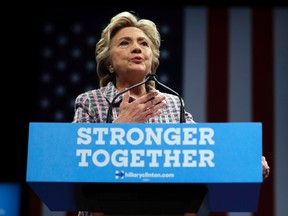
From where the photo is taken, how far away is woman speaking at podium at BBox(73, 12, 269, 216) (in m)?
2.07

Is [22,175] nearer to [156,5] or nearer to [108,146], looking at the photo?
[156,5]

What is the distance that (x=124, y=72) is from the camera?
218 centimetres

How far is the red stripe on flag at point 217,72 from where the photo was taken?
14.7 ft

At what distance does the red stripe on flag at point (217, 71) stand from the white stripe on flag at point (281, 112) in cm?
31

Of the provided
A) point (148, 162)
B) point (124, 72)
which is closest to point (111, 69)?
point (124, 72)

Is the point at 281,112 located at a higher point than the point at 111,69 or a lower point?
higher

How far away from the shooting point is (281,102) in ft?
14.5

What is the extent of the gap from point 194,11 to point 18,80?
1.20m

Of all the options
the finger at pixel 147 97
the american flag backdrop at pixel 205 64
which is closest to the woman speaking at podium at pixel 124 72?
the finger at pixel 147 97

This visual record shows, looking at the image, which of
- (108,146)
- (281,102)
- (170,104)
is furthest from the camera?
(281,102)

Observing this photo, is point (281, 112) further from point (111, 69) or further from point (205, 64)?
point (111, 69)

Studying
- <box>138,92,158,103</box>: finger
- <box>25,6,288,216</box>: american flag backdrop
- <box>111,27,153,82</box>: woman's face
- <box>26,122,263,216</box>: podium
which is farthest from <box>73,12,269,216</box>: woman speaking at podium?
<box>25,6,288,216</box>: american flag backdrop

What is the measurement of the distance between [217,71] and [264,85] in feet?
0.99

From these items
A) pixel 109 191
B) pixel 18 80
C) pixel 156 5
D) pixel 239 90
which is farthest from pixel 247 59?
pixel 109 191
